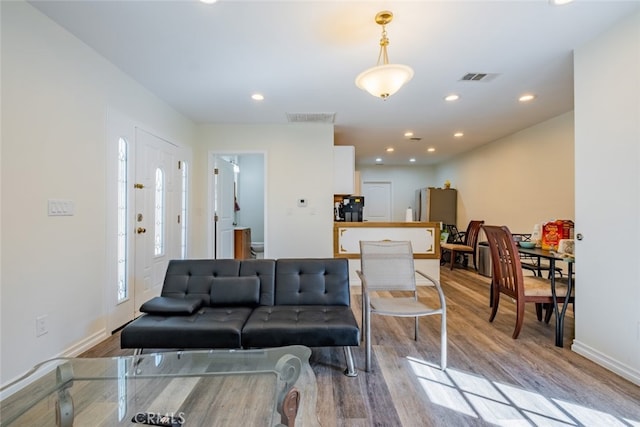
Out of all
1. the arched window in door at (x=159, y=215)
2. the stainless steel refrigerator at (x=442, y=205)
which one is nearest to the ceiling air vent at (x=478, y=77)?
the arched window in door at (x=159, y=215)

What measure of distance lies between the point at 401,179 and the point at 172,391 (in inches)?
313

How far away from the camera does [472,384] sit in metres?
1.99

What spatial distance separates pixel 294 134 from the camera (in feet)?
15.2

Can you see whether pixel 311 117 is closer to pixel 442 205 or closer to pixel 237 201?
pixel 237 201

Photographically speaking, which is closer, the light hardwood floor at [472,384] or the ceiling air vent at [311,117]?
the light hardwood floor at [472,384]

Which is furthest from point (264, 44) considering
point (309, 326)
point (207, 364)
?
point (207, 364)

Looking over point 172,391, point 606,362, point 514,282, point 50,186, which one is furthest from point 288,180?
point 606,362

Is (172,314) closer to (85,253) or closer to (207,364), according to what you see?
(207,364)

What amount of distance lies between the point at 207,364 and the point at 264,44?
241 cm

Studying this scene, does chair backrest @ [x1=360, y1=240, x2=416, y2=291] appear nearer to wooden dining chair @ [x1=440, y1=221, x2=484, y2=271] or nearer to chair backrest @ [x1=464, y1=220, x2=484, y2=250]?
wooden dining chair @ [x1=440, y1=221, x2=484, y2=271]

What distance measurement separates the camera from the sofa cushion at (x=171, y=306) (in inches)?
85.4

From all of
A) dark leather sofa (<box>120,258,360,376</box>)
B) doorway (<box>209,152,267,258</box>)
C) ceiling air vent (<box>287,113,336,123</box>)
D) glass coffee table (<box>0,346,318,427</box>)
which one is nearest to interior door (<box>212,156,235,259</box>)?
doorway (<box>209,152,267,258</box>)

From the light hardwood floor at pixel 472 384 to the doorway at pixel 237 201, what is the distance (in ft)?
7.94

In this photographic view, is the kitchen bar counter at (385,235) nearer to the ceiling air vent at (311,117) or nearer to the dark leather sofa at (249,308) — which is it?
the ceiling air vent at (311,117)
